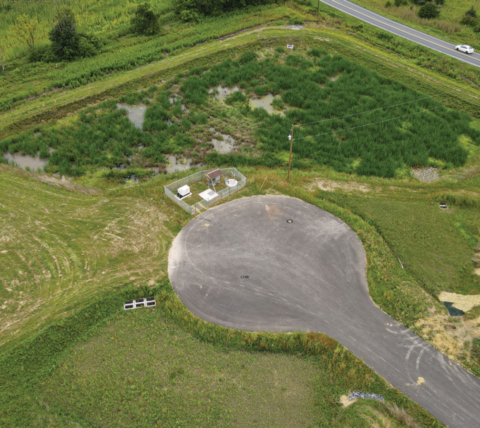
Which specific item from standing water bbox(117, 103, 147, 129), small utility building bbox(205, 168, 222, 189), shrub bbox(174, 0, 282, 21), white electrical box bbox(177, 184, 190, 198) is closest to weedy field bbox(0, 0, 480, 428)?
standing water bbox(117, 103, 147, 129)

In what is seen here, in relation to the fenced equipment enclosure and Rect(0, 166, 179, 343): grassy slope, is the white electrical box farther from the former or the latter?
Rect(0, 166, 179, 343): grassy slope

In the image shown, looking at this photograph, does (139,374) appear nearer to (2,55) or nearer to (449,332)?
(449,332)

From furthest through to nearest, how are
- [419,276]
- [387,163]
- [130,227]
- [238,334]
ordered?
[387,163], [130,227], [419,276], [238,334]

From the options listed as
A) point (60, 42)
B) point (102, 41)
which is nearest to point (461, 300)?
point (60, 42)

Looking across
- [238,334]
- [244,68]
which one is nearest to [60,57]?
[244,68]

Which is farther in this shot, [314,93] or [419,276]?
[314,93]

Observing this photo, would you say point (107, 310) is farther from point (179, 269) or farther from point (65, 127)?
point (65, 127)

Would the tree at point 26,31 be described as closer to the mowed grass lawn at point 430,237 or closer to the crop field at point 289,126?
the crop field at point 289,126
